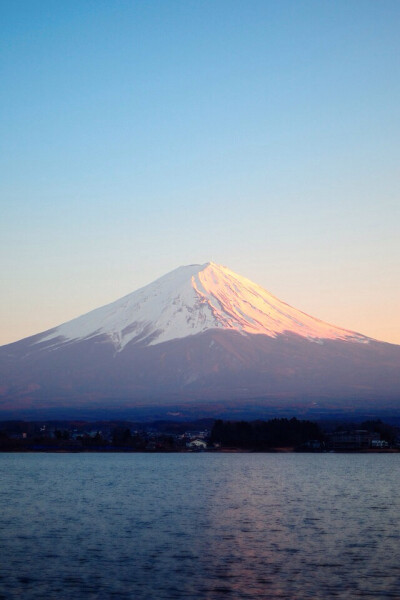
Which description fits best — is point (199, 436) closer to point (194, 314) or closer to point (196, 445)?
point (196, 445)

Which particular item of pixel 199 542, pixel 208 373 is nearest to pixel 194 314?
pixel 208 373

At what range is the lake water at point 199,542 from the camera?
1944 cm

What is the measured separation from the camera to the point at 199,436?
106375 mm

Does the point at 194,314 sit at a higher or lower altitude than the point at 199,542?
higher

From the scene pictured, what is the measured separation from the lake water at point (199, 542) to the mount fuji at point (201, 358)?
85.6 metres

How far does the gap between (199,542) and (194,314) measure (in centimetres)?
14508

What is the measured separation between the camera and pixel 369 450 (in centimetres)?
9575

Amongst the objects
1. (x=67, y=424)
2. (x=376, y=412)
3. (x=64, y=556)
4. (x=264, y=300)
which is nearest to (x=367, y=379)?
(x=376, y=412)

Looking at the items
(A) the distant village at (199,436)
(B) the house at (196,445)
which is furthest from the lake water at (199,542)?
(B) the house at (196,445)

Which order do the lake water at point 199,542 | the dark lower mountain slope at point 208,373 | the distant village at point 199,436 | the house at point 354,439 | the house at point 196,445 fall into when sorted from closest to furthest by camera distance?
the lake water at point 199,542 < the distant village at point 199,436 < the house at point 354,439 < the house at point 196,445 < the dark lower mountain slope at point 208,373

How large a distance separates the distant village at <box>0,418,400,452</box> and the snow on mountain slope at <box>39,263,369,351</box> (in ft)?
162

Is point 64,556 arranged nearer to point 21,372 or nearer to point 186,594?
point 186,594

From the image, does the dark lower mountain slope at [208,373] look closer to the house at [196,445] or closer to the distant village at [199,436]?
the distant village at [199,436]

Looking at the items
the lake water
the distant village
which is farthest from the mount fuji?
the lake water
